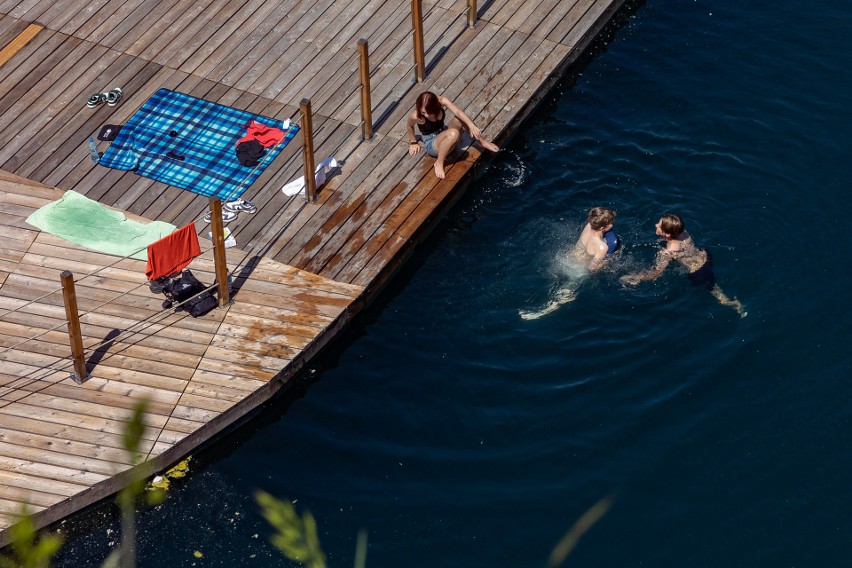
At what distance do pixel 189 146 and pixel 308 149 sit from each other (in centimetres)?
248

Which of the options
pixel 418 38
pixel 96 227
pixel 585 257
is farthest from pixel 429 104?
pixel 96 227

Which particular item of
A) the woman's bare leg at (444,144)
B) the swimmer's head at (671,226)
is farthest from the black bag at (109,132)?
the swimmer's head at (671,226)

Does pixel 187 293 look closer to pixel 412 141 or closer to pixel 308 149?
pixel 308 149

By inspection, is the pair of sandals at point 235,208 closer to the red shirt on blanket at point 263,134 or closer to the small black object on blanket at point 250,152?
the small black object on blanket at point 250,152

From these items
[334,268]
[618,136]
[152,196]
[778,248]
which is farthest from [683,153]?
[152,196]

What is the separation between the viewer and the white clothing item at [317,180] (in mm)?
15250

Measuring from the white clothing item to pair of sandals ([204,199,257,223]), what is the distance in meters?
0.57

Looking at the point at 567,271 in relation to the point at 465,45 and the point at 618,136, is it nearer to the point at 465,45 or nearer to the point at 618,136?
the point at 618,136

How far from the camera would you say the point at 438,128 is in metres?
15.6

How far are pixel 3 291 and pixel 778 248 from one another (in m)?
10.9

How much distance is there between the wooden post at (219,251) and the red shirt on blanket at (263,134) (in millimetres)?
2750

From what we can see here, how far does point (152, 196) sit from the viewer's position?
15.3 metres

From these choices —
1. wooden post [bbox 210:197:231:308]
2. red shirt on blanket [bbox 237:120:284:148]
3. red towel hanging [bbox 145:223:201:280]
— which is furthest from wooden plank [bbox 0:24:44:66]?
wooden post [bbox 210:197:231:308]

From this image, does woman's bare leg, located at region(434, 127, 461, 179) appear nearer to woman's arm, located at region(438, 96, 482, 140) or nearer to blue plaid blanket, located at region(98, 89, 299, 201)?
woman's arm, located at region(438, 96, 482, 140)
